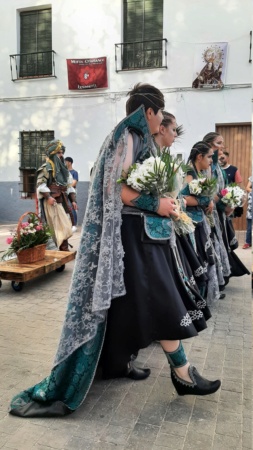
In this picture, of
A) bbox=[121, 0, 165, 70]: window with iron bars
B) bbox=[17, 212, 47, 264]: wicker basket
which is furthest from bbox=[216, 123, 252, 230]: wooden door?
bbox=[17, 212, 47, 264]: wicker basket

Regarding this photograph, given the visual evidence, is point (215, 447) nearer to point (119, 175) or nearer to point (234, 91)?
point (119, 175)

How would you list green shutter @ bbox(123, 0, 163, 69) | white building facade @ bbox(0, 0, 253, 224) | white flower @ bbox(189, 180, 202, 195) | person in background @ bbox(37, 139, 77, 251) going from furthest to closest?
green shutter @ bbox(123, 0, 163, 69), white building facade @ bbox(0, 0, 253, 224), person in background @ bbox(37, 139, 77, 251), white flower @ bbox(189, 180, 202, 195)

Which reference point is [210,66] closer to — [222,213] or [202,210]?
[222,213]

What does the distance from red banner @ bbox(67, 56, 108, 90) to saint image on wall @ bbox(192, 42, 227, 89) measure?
2170 millimetres

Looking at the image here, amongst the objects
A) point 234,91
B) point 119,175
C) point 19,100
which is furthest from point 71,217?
point 234,91

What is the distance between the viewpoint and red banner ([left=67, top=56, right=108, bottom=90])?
31.2ft

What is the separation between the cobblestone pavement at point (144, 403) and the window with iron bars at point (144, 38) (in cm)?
774

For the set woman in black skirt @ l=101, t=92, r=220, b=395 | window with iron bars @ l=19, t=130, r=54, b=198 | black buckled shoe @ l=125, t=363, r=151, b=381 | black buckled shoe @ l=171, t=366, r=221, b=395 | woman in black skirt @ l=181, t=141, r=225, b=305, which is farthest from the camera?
window with iron bars @ l=19, t=130, r=54, b=198

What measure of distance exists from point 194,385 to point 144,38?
365 inches

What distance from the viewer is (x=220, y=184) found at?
466 cm

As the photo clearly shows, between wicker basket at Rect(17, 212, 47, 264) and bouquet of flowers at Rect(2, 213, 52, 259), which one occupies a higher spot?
bouquet of flowers at Rect(2, 213, 52, 259)

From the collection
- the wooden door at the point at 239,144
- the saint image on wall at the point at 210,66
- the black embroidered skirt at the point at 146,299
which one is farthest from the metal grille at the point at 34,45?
the black embroidered skirt at the point at 146,299

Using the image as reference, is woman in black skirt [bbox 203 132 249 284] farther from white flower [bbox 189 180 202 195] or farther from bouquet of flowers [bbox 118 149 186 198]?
bouquet of flowers [bbox 118 149 186 198]

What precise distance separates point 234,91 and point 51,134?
4.42 metres
